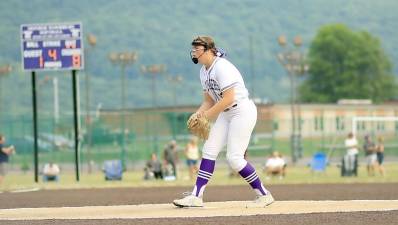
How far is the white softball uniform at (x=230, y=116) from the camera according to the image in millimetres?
13008

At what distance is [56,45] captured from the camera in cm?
2772

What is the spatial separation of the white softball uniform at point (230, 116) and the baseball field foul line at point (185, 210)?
68 cm

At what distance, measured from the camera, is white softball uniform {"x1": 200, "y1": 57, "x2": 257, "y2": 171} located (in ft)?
42.7

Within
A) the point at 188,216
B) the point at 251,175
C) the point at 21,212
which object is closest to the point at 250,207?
the point at 251,175

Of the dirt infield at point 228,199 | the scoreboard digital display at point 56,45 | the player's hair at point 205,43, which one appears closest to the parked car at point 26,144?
the scoreboard digital display at point 56,45

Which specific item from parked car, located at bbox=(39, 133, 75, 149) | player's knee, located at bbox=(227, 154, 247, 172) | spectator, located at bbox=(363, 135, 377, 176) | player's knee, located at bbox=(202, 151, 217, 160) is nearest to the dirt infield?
player's knee, located at bbox=(227, 154, 247, 172)

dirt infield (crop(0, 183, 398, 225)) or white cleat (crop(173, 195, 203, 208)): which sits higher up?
white cleat (crop(173, 195, 203, 208))

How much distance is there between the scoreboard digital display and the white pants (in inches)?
579

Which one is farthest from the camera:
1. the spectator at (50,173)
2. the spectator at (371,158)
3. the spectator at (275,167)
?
the spectator at (371,158)

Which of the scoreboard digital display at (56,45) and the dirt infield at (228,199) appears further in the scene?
the scoreboard digital display at (56,45)

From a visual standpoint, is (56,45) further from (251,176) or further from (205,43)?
(251,176)

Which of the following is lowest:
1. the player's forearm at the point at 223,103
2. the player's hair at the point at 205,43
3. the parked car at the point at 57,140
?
the player's forearm at the point at 223,103

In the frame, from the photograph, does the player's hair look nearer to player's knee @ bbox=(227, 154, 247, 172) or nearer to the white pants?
the white pants

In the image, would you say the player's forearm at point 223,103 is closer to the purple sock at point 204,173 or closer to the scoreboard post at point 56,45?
the purple sock at point 204,173
